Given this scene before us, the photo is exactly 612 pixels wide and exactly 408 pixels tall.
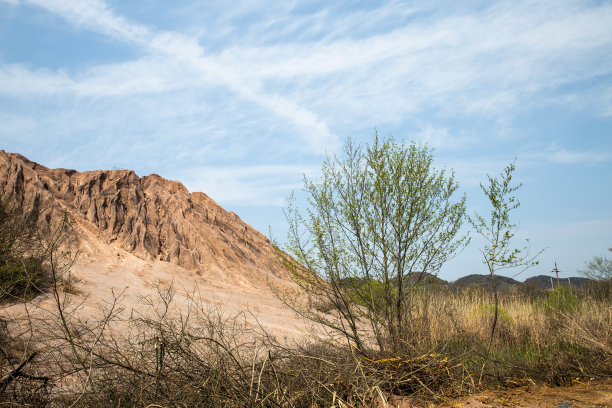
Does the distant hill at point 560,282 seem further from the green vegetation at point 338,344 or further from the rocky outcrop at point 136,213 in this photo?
the rocky outcrop at point 136,213

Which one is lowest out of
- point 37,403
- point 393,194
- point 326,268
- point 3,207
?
point 37,403

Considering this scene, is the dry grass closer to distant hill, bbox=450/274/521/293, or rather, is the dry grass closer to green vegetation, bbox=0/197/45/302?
distant hill, bbox=450/274/521/293

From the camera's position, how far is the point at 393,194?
7180 mm

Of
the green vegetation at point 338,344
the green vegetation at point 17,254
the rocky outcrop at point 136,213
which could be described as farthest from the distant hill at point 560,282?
the green vegetation at point 17,254

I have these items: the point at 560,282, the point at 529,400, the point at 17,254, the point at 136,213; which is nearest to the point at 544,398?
the point at 529,400

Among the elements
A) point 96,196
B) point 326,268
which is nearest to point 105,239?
point 96,196

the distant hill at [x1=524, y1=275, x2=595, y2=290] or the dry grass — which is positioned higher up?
the distant hill at [x1=524, y1=275, x2=595, y2=290]

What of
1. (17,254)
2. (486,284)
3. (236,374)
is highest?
(17,254)

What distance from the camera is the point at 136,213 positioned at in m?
21.7

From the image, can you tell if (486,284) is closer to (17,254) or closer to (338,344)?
(338,344)

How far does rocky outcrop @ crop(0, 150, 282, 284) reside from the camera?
64.7 ft

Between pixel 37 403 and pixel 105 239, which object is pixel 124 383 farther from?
pixel 105 239

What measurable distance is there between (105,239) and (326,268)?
51.4ft

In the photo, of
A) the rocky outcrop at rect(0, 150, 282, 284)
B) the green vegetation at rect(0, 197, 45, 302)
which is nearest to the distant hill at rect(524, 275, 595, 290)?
the rocky outcrop at rect(0, 150, 282, 284)
